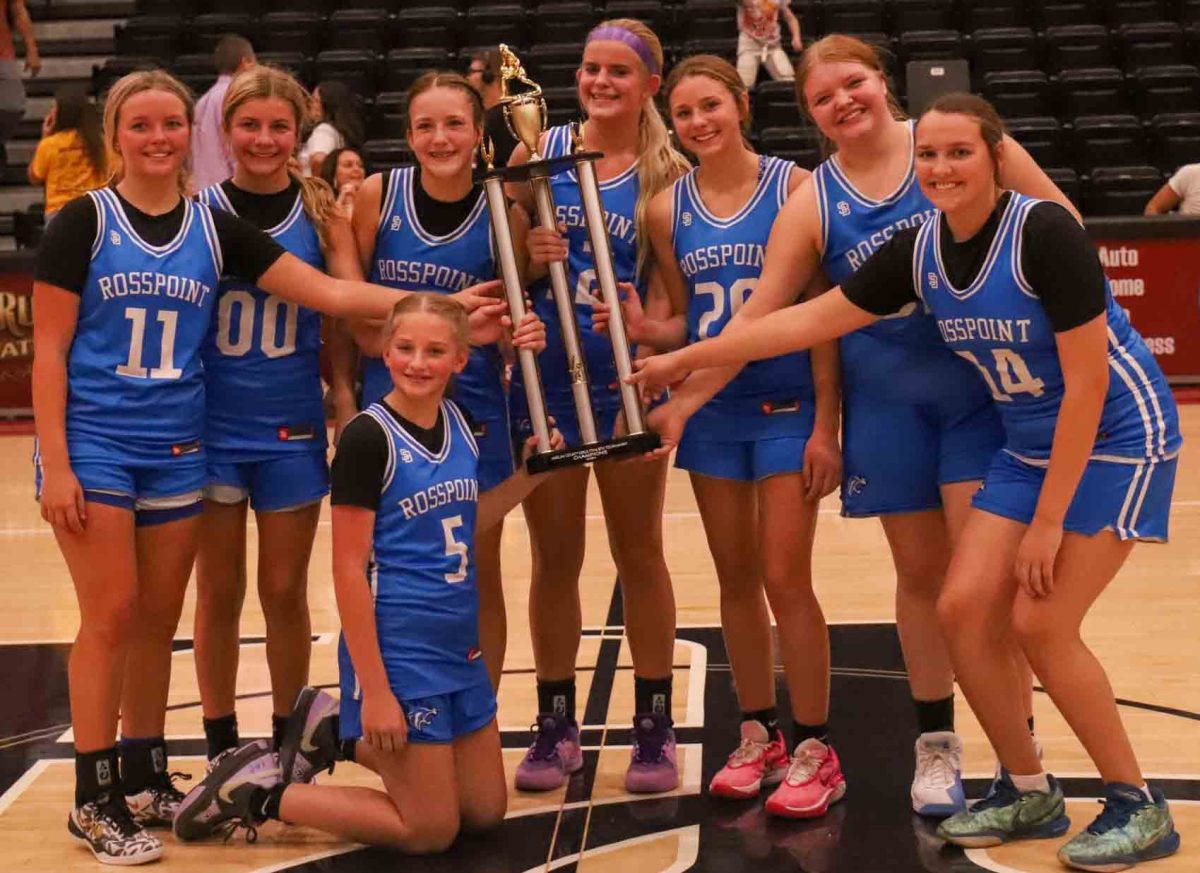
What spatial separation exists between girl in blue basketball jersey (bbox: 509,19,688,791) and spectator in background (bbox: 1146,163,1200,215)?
637 cm

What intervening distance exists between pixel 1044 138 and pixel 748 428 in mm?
7800

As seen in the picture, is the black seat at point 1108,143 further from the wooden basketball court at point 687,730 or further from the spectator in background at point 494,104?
the wooden basketball court at point 687,730

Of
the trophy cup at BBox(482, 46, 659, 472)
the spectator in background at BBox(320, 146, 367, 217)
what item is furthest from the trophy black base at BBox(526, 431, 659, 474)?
the spectator in background at BBox(320, 146, 367, 217)

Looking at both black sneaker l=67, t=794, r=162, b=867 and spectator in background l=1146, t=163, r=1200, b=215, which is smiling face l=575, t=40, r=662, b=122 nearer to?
black sneaker l=67, t=794, r=162, b=867

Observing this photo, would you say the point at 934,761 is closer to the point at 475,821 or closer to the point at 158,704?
the point at 475,821

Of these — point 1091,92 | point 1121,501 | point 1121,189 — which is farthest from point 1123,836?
point 1091,92

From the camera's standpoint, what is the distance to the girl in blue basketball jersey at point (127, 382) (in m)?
3.27

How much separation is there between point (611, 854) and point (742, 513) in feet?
2.65

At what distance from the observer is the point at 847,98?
336 cm

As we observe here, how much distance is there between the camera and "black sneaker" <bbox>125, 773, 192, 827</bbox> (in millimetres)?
3541

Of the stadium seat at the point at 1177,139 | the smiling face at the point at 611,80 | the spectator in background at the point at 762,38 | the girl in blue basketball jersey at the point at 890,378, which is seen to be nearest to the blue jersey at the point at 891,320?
the girl in blue basketball jersey at the point at 890,378

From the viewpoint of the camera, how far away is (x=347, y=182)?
24.0 ft

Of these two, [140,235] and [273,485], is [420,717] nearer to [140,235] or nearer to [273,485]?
[273,485]

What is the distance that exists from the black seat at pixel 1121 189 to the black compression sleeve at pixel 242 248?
780 cm
